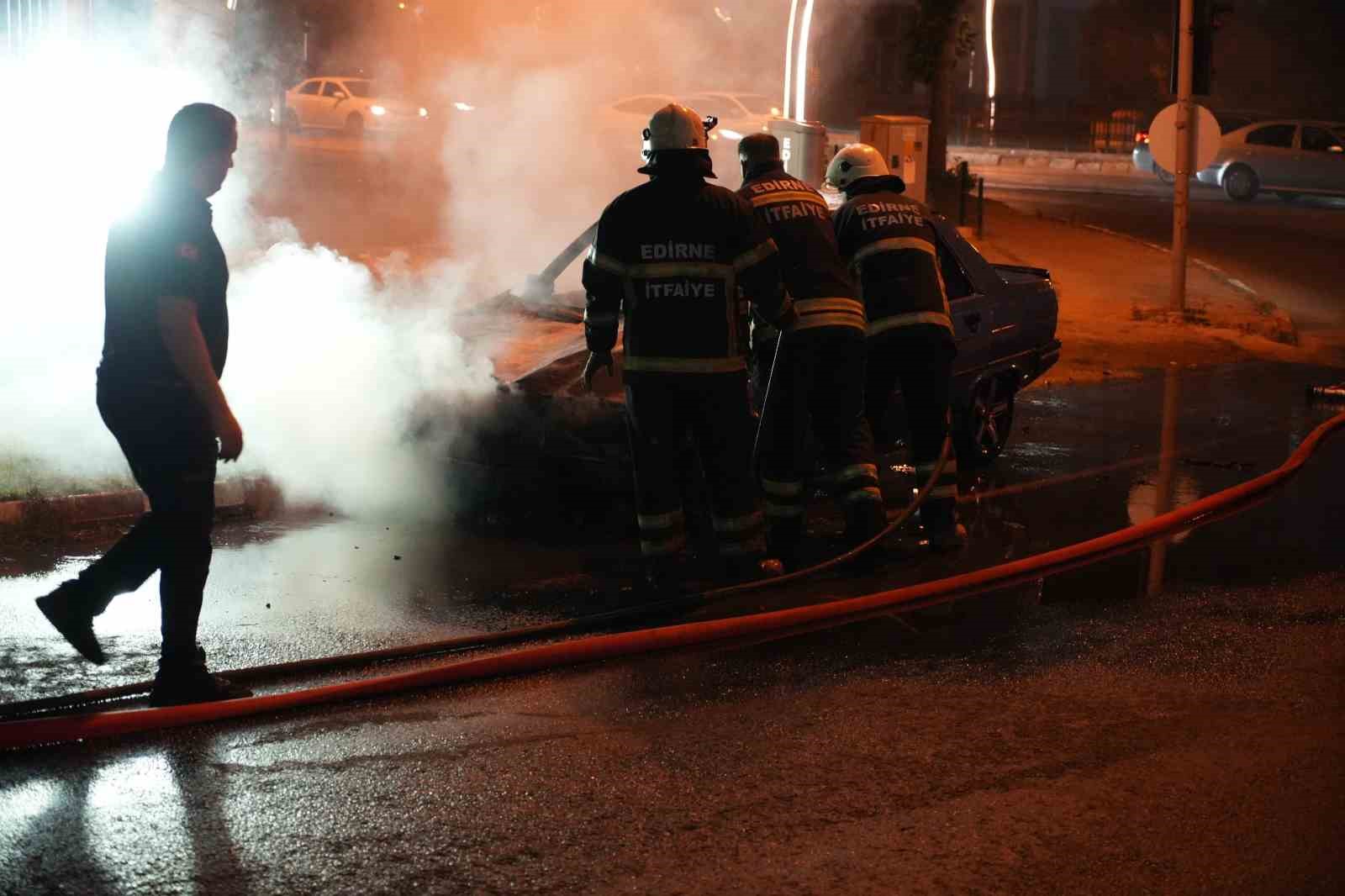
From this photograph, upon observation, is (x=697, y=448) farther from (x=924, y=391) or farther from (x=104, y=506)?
(x=104, y=506)

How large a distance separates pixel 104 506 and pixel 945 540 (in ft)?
12.7

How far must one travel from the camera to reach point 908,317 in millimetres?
7051

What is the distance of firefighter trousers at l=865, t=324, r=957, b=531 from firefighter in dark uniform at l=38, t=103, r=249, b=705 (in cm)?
322

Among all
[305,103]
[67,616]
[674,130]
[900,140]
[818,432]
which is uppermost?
[305,103]

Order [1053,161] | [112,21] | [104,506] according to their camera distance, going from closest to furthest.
Answer: [104,506], [112,21], [1053,161]

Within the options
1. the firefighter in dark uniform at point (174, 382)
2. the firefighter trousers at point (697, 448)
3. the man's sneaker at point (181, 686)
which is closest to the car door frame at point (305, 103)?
the firefighter trousers at point (697, 448)

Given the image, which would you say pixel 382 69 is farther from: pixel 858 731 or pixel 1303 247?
pixel 858 731

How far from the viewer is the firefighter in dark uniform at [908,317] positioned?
7.06 meters

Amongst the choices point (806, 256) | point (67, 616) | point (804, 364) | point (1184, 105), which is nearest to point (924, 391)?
point (804, 364)

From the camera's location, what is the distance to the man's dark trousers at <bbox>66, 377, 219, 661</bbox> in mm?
4805

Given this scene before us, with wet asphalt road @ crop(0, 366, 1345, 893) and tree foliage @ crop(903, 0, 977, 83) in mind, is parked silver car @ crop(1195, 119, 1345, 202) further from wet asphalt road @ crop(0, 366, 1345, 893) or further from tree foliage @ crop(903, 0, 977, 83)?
wet asphalt road @ crop(0, 366, 1345, 893)

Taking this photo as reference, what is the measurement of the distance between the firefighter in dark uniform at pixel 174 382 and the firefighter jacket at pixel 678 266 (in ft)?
5.55

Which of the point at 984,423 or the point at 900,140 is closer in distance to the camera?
the point at 984,423

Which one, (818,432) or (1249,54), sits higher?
(1249,54)
